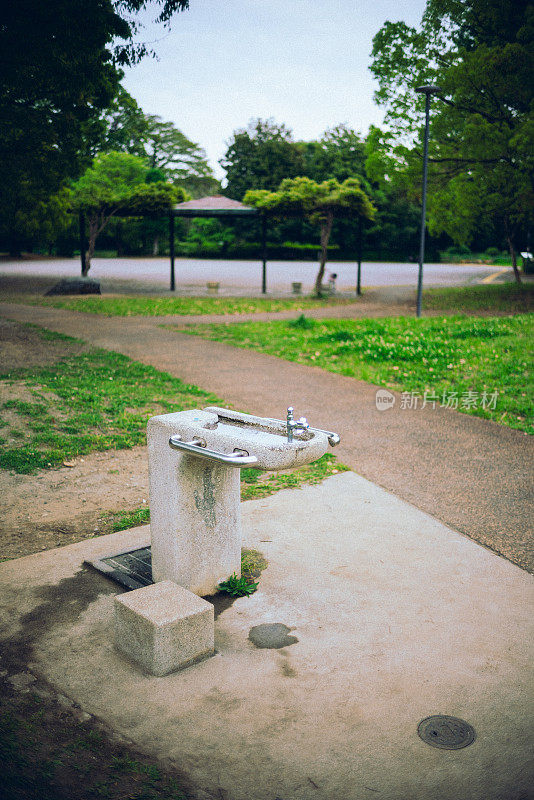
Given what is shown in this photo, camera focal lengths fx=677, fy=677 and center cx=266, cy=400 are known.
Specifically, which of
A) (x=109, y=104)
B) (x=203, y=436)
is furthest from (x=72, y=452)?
(x=109, y=104)

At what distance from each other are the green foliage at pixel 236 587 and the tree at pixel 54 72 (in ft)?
34.4

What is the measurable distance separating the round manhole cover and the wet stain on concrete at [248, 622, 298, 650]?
0.82 metres

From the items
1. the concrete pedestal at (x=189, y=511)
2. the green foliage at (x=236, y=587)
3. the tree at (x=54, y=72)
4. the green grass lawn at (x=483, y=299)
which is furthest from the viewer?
the green grass lawn at (x=483, y=299)

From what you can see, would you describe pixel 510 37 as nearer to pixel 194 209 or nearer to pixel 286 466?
pixel 194 209

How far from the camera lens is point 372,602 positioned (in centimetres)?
386

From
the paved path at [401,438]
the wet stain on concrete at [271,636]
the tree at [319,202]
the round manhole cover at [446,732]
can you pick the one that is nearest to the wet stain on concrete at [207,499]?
the wet stain on concrete at [271,636]

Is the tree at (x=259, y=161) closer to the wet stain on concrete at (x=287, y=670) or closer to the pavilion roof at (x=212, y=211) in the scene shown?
the pavilion roof at (x=212, y=211)

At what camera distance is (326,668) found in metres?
3.24

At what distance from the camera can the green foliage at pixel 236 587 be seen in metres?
3.92

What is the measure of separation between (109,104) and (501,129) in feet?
39.9

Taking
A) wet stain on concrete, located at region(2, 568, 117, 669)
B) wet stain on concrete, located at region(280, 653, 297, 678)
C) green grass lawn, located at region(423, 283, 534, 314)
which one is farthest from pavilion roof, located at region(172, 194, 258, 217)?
wet stain on concrete, located at region(280, 653, 297, 678)

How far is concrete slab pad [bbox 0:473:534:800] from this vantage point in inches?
104

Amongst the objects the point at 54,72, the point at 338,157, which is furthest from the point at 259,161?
the point at 54,72

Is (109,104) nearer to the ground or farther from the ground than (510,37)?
nearer to the ground
